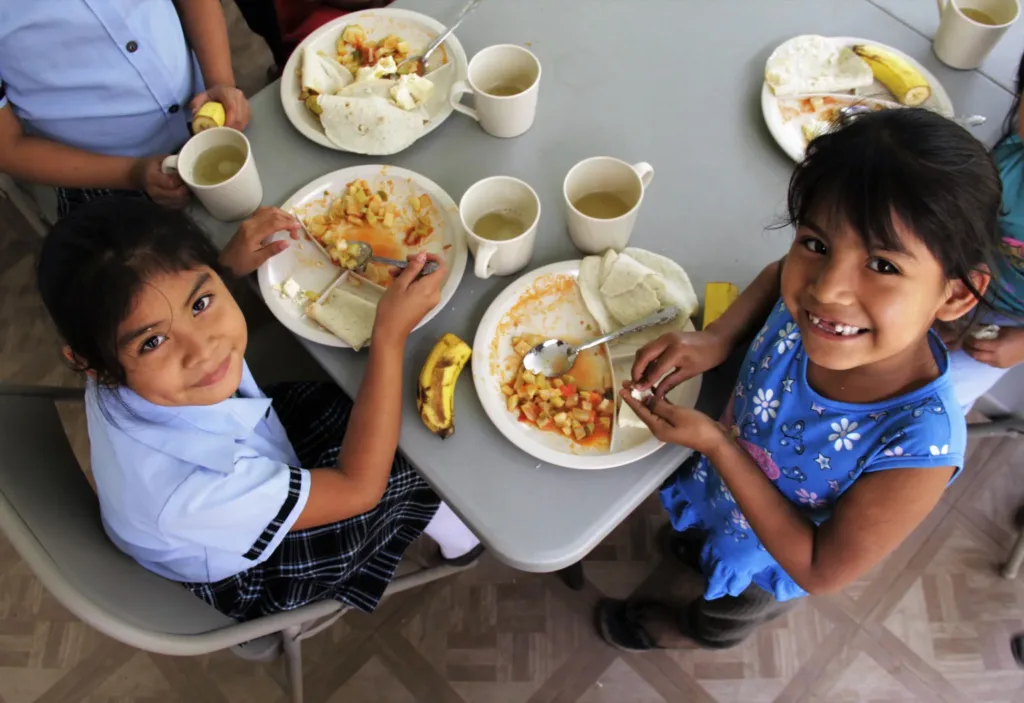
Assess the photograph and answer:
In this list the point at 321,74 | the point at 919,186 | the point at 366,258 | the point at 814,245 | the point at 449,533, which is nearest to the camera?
the point at 919,186

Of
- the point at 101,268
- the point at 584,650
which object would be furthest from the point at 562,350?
the point at 584,650

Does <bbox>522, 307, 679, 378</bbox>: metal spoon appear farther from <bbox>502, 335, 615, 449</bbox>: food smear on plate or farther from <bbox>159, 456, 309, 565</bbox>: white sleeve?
<bbox>159, 456, 309, 565</bbox>: white sleeve

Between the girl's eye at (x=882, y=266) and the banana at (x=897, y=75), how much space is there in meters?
0.48

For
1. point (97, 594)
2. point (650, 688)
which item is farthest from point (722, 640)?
point (97, 594)

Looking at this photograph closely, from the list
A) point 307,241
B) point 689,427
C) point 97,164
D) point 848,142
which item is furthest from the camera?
point 97,164

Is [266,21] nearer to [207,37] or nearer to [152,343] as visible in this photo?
[207,37]

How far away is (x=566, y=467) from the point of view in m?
0.86

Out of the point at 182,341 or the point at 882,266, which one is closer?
the point at 882,266

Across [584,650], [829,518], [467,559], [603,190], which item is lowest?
[584,650]

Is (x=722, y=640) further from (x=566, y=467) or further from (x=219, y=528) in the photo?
(x=219, y=528)

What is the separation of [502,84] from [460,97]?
7cm

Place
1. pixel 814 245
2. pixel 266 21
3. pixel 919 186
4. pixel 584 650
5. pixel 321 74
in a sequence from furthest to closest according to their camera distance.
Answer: pixel 266 21
pixel 584 650
pixel 321 74
pixel 814 245
pixel 919 186

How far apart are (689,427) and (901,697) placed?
1.06 meters

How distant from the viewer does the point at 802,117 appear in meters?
1.08
